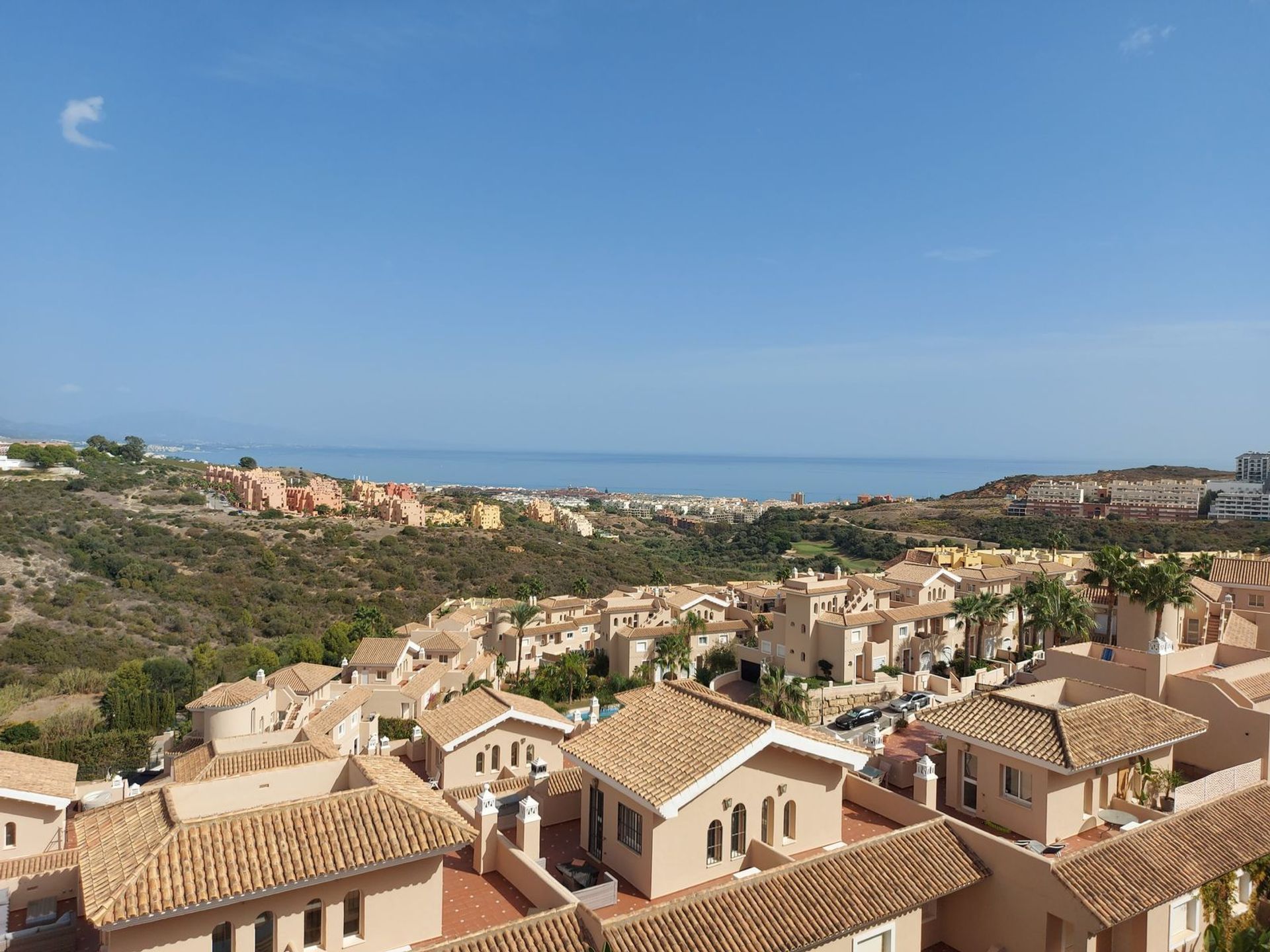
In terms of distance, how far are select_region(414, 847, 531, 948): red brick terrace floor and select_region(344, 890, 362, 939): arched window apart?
0.90 meters

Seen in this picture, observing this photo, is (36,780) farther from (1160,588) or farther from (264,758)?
(1160,588)

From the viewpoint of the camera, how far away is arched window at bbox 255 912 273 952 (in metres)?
10.1

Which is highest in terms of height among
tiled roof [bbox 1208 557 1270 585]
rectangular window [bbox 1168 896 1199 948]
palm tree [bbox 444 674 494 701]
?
tiled roof [bbox 1208 557 1270 585]

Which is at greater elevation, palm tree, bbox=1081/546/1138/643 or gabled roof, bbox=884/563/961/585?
palm tree, bbox=1081/546/1138/643


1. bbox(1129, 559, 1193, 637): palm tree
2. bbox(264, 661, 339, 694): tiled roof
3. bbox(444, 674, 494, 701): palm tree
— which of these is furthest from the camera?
bbox(444, 674, 494, 701): palm tree

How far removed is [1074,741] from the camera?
14.7 meters

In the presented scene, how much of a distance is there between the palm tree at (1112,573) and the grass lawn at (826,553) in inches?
1728

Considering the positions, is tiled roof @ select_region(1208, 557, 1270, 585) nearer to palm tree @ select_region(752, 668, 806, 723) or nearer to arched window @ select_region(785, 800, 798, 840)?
palm tree @ select_region(752, 668, 806, 723)

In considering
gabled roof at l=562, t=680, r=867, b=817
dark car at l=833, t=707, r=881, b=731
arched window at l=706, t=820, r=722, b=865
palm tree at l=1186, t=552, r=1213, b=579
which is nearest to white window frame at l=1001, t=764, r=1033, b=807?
gabled roof at l=562, t=680, r=867, b=817

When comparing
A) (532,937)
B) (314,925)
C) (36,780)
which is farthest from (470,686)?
(532,937)

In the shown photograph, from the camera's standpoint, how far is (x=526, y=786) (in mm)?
16922

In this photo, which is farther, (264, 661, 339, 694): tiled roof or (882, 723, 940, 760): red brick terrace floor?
(264, 661, 339, 694): tiled roof

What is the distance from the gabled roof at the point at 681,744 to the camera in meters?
12.3

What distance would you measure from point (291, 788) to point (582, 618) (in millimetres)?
36563
